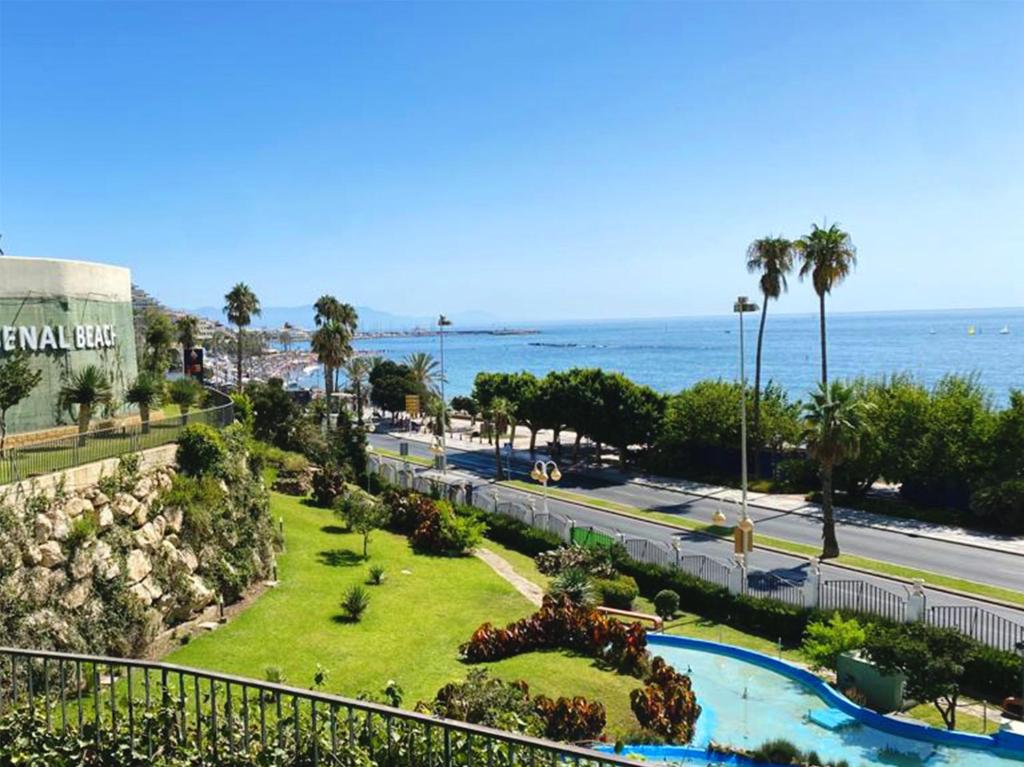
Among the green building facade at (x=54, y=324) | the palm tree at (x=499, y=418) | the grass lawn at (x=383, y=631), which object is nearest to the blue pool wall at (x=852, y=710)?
the grass lawn at (x=383, y=631)

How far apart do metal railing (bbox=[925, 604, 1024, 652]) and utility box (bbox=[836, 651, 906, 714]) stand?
10.7 ft

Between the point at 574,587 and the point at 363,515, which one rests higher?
the point at 363,515

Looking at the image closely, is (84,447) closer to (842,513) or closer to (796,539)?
(796,539)

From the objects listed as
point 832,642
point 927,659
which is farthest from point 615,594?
point 927,659

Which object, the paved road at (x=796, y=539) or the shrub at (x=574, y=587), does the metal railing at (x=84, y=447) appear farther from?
the paved road at (x=796, y=539)

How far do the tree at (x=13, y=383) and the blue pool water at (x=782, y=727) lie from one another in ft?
64.9

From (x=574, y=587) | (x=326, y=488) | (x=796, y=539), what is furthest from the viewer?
(x=326, y=488)

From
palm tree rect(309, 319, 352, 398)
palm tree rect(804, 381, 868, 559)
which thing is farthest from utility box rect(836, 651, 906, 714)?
palm tree rect(309, 319, 352, 398)

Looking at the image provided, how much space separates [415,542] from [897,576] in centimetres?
1885

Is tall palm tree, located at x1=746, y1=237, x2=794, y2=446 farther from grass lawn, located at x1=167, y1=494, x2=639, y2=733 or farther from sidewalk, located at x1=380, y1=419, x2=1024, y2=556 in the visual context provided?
grass lawn, located at x1=167, y1=494, x2=639, y2=733

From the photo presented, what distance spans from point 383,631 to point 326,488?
1636 centimetres

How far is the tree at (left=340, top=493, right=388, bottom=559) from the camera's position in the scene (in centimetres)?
3241

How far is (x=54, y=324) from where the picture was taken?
27.6 m

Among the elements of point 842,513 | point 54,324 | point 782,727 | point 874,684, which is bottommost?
point 842,513
